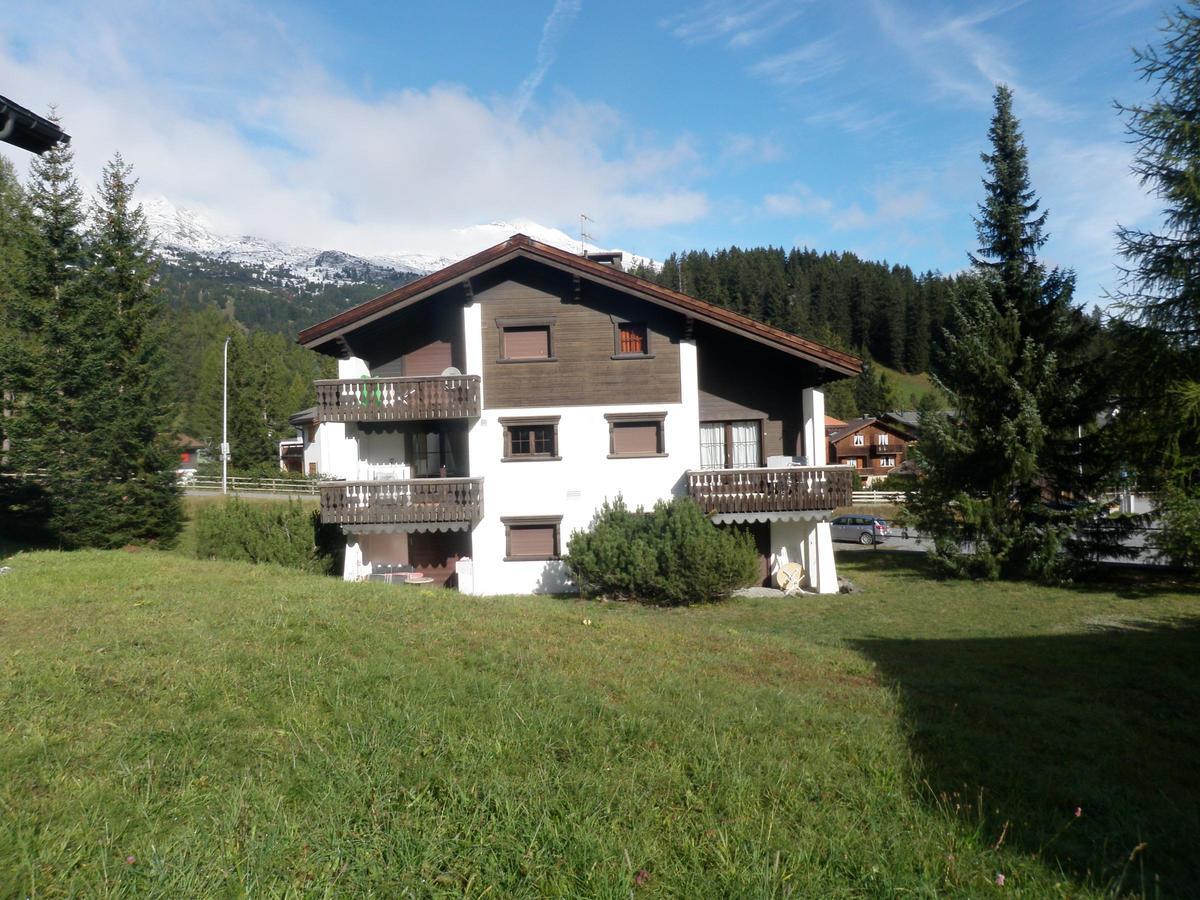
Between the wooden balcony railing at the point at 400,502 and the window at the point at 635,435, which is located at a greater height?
the window at the point at 635,435

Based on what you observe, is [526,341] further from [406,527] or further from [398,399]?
[406,527]

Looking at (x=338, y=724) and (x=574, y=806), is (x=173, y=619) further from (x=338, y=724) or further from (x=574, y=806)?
(x=574, y=806)

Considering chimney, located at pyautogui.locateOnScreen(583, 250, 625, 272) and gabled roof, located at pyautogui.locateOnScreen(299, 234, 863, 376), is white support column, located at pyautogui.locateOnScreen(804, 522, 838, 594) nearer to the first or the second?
gabled roof, located at pyautogui.locateOnScreen(299, 234, 863, 376)

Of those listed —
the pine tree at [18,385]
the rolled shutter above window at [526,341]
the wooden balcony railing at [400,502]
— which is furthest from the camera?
the pine tree at [18,385]

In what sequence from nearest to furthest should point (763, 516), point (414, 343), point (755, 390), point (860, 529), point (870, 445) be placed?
1. point (763, 516)
2. point (755, 390)
3. point (414, 343)
4. point (860, 529)
5. point (870, 445)

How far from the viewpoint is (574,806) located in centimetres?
478

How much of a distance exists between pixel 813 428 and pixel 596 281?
6.99m

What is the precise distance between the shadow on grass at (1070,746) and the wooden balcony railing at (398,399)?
11.9m

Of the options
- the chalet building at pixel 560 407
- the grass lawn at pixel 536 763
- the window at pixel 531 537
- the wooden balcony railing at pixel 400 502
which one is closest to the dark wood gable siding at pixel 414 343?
the chalet building at pixel 560 407

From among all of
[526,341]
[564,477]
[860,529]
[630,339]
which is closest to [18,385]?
[526,341]

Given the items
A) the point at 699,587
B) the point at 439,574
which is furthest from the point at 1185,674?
the point at 439,574

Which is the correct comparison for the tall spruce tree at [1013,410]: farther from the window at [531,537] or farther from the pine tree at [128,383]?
the pine tree at [128,383]

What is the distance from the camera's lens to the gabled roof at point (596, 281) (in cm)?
2055

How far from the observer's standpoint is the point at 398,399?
20.5 meters
